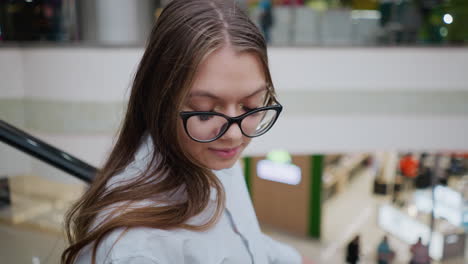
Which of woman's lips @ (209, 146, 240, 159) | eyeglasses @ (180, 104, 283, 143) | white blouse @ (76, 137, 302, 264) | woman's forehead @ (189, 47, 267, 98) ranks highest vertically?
woman's forehead @ (189, 47, 267, 98)

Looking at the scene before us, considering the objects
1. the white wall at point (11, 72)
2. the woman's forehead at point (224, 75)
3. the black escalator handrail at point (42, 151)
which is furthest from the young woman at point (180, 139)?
the white wall at point (11, 72)

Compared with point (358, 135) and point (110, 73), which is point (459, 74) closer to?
point (358, 135)

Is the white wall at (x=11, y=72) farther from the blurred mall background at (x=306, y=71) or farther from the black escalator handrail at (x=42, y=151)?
the black escalator handrail at (x=42, y=151)

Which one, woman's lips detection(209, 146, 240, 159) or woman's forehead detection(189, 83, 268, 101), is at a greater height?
woman's forehead detection(189, 83, 268, 101)

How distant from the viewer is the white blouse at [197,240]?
0.79m

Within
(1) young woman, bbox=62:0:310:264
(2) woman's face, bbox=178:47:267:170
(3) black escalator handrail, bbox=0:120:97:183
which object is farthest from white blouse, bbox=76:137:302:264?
(3) black escalator handrail, bbox=0:120:97:183

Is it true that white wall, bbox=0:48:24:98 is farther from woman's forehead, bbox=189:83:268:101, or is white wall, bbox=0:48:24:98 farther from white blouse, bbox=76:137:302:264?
woman's forehead, bbox=189:83:268:101

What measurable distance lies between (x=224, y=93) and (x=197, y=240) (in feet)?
1.17

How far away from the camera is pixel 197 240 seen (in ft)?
3.03

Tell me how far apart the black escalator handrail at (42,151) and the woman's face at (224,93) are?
36.0 inches

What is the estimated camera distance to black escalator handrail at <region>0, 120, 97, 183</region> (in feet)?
5.05

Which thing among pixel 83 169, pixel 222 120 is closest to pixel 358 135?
pixel 83 169

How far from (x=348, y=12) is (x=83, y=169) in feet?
14.1

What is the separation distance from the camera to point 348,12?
5000mm
